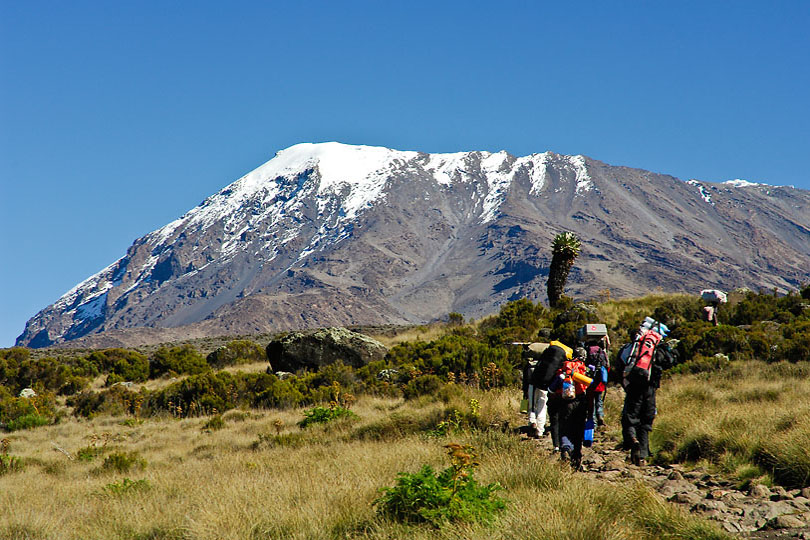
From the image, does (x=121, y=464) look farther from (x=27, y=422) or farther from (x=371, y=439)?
(x=27, y=422)

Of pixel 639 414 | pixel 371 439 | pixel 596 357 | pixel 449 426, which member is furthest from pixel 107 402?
pixel 639 414

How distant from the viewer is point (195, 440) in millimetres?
15477

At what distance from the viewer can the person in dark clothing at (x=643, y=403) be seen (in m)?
9.14

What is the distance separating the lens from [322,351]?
87.9 feet

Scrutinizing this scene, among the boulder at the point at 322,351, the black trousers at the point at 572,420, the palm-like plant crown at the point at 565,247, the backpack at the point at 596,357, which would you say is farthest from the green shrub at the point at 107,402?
the palm-like plant crown at the point at 565,247

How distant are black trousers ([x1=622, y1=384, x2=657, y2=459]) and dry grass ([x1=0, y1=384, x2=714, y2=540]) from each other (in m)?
1.53

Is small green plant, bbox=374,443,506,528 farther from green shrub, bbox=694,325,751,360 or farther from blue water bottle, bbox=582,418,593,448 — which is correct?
green shrub, bbox=694,325,751,360

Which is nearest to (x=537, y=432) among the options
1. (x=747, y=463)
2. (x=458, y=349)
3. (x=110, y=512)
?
(x=747, y=463)

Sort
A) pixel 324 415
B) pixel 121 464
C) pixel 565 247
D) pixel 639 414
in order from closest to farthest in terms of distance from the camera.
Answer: pixel 639 414 < pixel 121 464 < pixel 324 415 < pixel 565 247

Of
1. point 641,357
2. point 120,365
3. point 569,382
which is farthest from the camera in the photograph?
point 120,365

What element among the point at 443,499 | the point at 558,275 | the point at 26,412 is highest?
the point at 558,275

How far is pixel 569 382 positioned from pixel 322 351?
61.8ft

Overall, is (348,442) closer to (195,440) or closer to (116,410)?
(195,440)

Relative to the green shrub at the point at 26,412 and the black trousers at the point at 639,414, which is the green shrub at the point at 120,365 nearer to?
the green shrub at the point at 26,412
